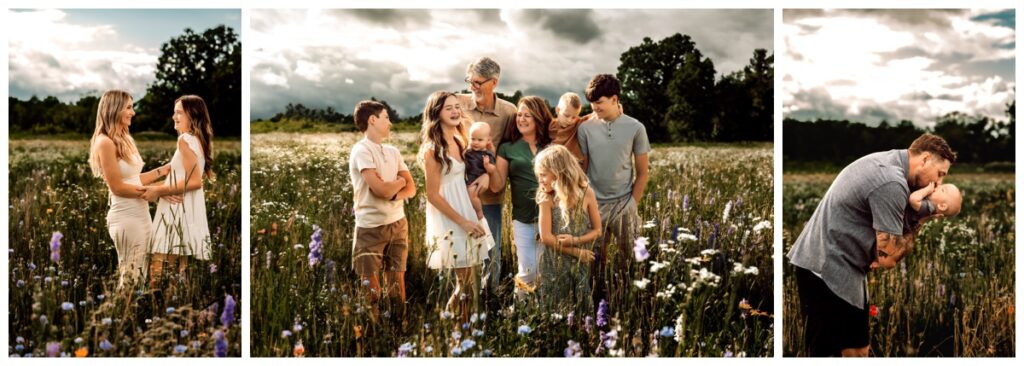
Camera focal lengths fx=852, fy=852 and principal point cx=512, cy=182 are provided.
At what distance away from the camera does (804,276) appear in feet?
15.2

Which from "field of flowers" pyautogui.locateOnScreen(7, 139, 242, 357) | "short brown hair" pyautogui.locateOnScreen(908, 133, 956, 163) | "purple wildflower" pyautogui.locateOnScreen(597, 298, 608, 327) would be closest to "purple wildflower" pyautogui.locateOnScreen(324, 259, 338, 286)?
"field of flowers" pyautogui.locateOnScreen(7, 139, 242, 357)

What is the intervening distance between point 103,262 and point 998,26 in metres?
5.38

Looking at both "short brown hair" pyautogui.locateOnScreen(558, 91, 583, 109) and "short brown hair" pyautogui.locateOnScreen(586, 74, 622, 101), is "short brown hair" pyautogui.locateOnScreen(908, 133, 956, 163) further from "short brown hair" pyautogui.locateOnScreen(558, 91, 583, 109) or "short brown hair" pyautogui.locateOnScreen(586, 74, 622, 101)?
"short brown hair" pyautogui.locateOnScreen(558, 91, 583, 109)

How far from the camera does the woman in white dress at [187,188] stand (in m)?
4.85

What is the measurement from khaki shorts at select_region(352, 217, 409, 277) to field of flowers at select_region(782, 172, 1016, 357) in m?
2.26

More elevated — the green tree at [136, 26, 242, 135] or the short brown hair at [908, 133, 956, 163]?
the green tree at [136, 26, 242, 135]

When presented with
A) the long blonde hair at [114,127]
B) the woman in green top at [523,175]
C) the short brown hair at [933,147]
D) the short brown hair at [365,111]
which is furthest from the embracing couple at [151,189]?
the short brown hair at [933,147]

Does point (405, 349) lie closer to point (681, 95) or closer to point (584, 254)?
point (584, 254)

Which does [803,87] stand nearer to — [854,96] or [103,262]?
[854,96]

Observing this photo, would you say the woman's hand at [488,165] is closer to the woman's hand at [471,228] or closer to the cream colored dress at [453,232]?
the cream colored dress at [453,232]

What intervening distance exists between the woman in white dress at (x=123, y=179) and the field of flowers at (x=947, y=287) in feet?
12.2

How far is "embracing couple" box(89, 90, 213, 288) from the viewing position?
4.82 metres

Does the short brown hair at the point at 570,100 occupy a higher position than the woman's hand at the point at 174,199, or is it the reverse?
the short brown hair at the point at 570,100
